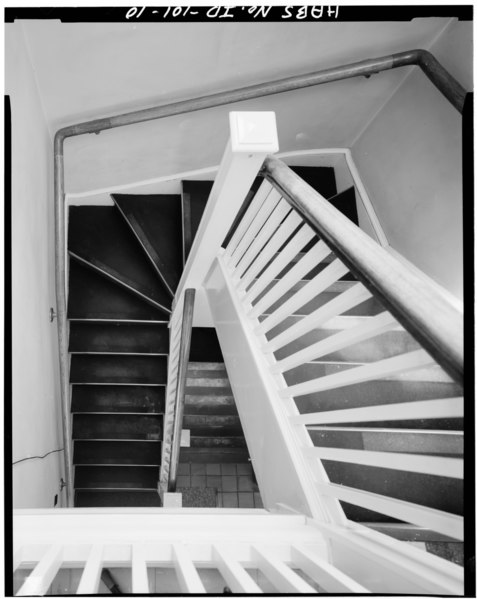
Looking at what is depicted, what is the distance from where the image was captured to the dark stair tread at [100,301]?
3.49 metres

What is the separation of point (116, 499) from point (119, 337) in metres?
1.50

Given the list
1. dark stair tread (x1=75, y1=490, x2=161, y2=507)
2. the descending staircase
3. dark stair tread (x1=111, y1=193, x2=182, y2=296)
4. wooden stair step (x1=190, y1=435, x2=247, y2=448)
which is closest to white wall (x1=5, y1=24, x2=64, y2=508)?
the descending staircase

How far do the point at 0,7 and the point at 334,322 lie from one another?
183 cm

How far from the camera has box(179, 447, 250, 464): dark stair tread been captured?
16.8ft

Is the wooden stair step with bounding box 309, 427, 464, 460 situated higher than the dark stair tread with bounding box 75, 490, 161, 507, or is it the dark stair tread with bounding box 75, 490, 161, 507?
the wooden stair step with bounding box 309, 427, 464, 460

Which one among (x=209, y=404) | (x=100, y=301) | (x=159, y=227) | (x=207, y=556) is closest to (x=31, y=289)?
(x=100, y=301)

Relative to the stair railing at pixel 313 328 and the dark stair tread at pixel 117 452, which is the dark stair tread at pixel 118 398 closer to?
the dark stair tread at pixel 117 452

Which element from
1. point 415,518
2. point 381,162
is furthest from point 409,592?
point 381,162

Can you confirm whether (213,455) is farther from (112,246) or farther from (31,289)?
(31,289)

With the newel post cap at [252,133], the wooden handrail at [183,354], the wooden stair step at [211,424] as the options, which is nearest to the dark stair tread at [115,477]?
the wooden stair step at [211,424]

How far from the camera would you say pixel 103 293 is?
140 inches

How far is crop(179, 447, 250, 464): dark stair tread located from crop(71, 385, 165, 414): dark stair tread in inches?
58.2

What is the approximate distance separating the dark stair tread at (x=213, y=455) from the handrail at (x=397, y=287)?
4.18 meters

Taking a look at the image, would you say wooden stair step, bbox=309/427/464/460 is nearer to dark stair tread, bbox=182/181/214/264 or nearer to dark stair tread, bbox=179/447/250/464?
dark stair tread, bbox=182/181/214/264
